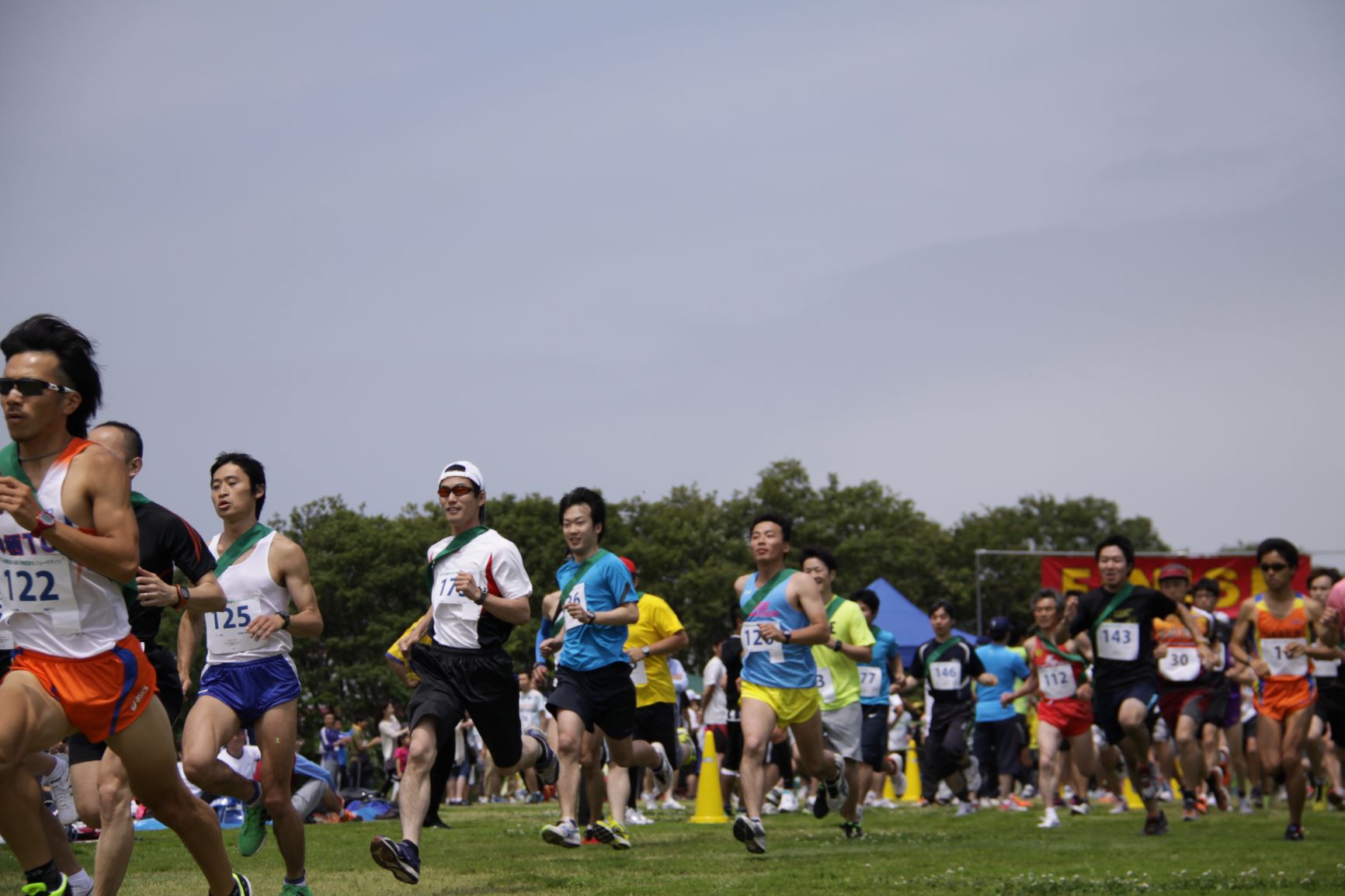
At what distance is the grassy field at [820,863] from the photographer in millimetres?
8477

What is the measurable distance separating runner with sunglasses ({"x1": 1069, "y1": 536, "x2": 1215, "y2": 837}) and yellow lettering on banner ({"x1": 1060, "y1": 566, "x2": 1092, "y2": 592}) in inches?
763

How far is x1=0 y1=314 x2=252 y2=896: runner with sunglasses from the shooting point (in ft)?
17.3

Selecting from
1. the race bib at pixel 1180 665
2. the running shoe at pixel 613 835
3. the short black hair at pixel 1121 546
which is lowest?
the running shoe at pixel 613 835

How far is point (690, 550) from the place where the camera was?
64.1 m

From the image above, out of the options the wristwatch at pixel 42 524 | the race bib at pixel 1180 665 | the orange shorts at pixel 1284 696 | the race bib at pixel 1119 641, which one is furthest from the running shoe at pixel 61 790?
the race bib at pixel 1180 665

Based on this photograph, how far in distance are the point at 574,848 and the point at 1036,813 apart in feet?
27.8

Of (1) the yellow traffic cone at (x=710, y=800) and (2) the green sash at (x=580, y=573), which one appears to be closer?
(2) the green sash at (x=580, y=573)

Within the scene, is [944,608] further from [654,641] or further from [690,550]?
[690,550]

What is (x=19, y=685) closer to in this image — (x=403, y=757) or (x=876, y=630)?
(x=876, y=630)

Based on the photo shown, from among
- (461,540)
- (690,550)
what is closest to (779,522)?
(461,540)

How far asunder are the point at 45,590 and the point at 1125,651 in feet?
34.4

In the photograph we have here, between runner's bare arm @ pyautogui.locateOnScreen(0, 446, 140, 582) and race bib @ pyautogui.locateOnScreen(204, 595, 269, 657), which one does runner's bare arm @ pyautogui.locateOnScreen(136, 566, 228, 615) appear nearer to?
race bib @ pyautogui.locateOnScreen(204, 595, 269, 657)

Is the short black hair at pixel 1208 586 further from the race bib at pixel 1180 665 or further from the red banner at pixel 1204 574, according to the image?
the red banner at pixel 1204 574

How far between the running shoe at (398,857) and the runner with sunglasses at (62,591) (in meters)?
2.16
